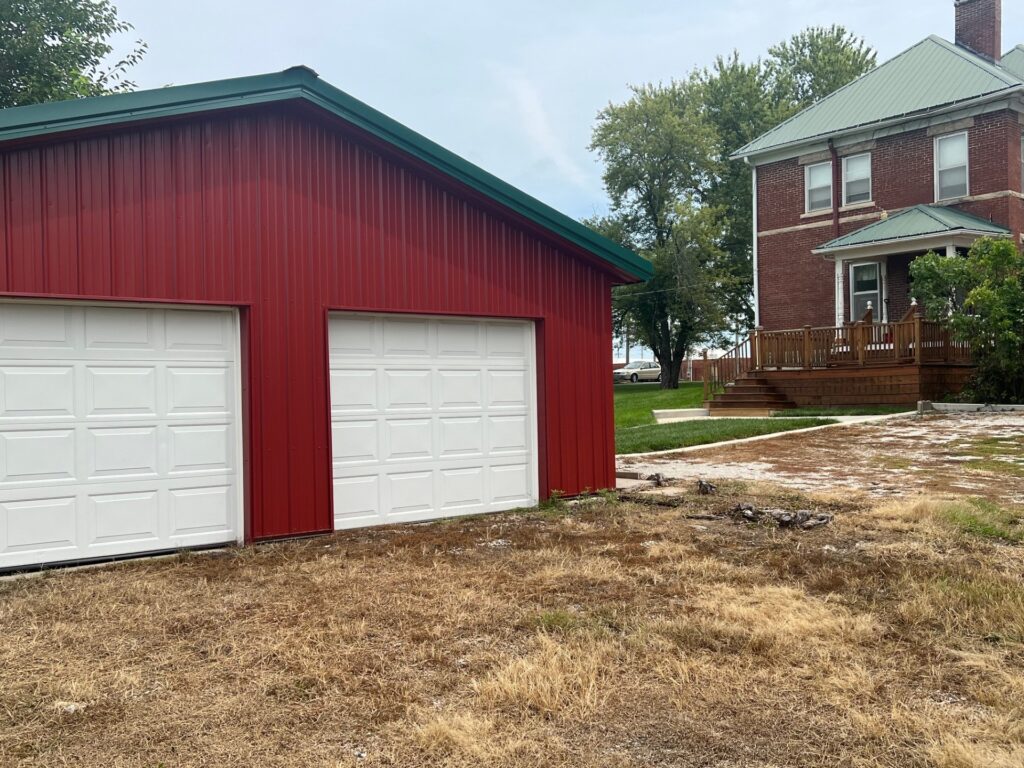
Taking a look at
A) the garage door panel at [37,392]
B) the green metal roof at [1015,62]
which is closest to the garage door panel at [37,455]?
the garage door panel at [37,392]

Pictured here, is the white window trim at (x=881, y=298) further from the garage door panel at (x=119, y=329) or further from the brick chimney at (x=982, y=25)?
the garage door panel at (x=119, y=329)

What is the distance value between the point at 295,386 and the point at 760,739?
18.3 ft

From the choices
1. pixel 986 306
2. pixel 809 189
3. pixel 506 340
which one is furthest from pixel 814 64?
pixel 506 340

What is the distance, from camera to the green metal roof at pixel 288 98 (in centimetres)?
664

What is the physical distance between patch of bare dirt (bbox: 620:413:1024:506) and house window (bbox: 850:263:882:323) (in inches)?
265

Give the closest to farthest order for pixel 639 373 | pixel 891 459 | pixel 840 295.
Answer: pixel 891 459, pixel 840 295, pixel 639 373

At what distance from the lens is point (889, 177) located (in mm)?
23375

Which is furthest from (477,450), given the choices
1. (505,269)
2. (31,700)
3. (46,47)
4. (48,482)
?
(46,47)

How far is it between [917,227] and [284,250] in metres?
17.8

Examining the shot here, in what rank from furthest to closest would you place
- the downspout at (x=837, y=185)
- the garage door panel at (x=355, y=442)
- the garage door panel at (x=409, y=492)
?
the downspout at (x=837, y=185) → the garage door panel at (x=409, y=492) → the garage door panel at (x=355, y=442)

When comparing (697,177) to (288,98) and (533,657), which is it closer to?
(288,98)

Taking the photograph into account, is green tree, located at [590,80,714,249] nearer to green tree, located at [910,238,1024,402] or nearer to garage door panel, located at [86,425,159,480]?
green tree, located at [910,238,1024,402]

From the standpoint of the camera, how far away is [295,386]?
7.97m

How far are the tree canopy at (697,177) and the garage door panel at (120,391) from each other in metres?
30.3
